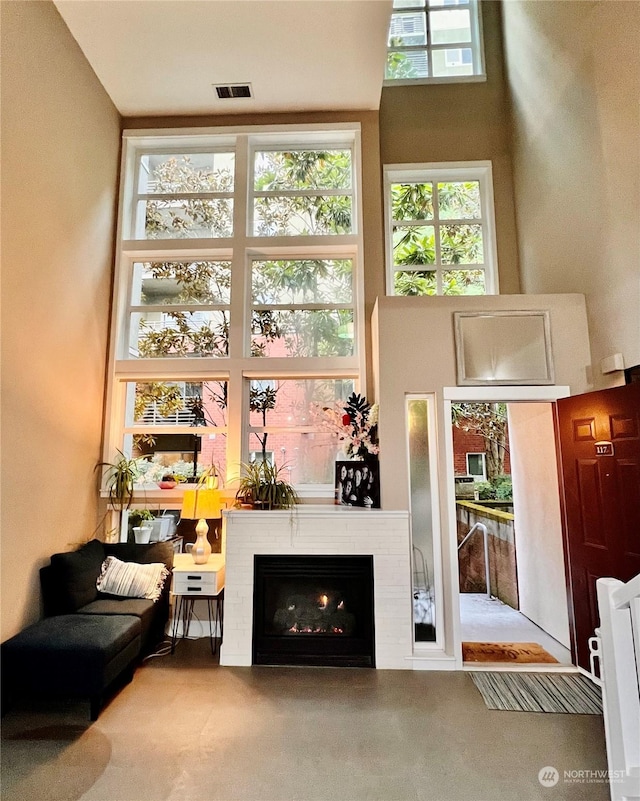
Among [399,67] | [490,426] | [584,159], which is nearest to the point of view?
[584,159]

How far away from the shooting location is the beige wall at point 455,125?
518 centimetres

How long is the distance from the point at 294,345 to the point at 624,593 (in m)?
3.62

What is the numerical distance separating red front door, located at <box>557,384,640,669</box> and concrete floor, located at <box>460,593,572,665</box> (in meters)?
0.45

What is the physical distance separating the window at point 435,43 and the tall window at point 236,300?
142 cm

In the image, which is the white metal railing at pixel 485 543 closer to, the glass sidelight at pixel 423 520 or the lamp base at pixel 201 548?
the glass sidelight at pixel 423 520

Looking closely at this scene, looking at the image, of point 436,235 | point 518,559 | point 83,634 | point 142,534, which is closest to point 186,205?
point 436,235

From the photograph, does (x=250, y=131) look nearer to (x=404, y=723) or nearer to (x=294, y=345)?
(x=294, y=345)

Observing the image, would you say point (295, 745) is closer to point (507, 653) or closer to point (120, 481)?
point (507, 653)

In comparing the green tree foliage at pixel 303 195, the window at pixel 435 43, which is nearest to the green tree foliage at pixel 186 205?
the green tree foliage at pixel 303 195

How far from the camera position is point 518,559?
482 cm

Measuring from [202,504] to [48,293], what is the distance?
2.14m

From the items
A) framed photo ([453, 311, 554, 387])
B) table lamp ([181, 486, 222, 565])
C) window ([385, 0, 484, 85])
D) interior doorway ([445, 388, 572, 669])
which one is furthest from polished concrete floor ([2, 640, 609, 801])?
window ([385, 0, 484, 85])

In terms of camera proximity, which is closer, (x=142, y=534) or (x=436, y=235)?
(x=142, y=534)

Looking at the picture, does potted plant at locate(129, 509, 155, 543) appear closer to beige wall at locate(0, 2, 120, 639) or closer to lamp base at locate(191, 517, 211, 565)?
beige wall at locate(0, 2, 120, 639)
